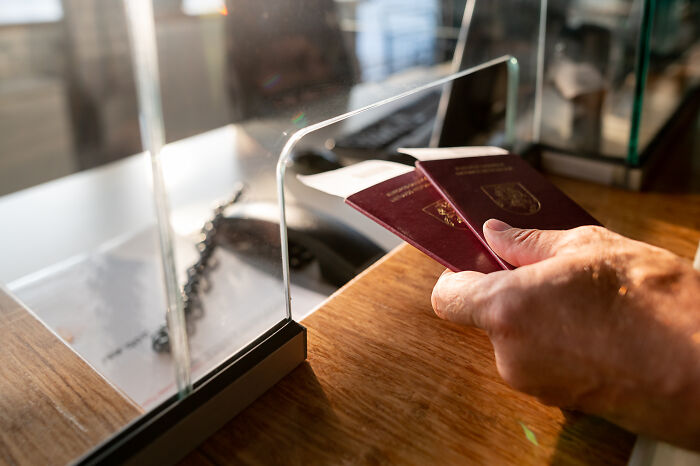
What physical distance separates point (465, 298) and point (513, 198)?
0.61ft

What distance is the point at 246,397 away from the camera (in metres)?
0.43

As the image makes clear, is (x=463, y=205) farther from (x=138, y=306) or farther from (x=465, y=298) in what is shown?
(x=138, y=306)

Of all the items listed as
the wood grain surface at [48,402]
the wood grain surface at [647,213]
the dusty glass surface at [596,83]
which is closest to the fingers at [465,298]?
the wood grain surface at [48,402]

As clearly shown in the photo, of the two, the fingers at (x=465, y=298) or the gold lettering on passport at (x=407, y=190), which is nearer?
the fingers at (x=465, y=298)

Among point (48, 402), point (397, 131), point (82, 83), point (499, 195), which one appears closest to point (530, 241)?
point (499, 195)

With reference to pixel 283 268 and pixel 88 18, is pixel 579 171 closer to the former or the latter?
pixel 283 268

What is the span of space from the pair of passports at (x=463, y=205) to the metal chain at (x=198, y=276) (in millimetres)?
276

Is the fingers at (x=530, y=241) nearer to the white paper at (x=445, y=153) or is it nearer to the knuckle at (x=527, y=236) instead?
the knuckle at (x=527, y=236)

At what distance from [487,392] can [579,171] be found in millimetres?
572

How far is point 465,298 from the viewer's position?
42cm

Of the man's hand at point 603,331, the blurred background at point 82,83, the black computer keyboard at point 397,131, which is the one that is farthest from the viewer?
the blurred background at point 82,83

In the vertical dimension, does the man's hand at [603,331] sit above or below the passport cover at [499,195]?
below

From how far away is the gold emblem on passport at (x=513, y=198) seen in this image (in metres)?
0.55

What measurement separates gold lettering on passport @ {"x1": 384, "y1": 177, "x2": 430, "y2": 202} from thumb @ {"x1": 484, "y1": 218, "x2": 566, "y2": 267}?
0.08 m
